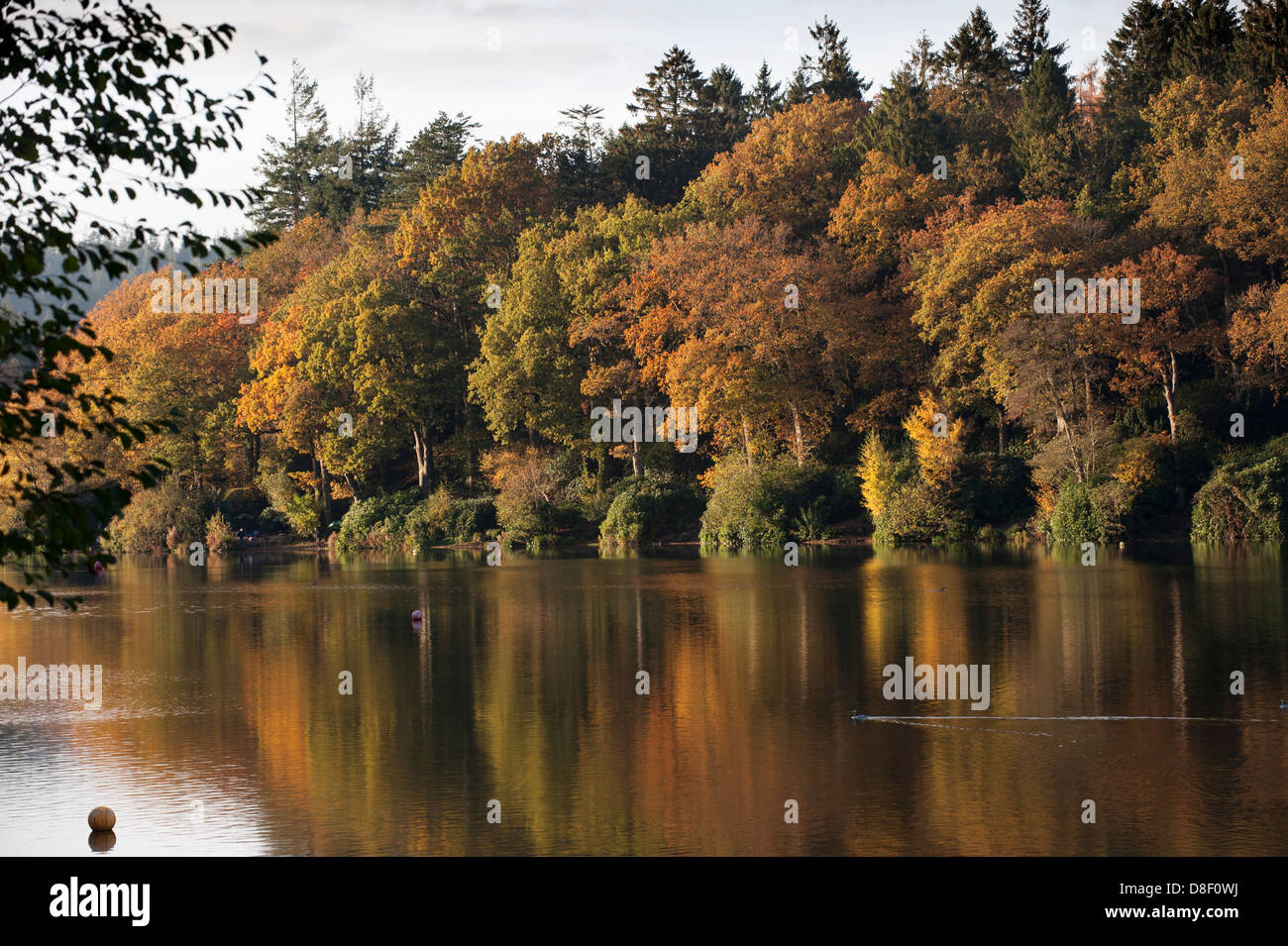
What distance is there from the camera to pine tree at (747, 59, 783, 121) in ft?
320

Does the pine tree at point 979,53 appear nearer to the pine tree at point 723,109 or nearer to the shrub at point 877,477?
the pine tree at point 723,109

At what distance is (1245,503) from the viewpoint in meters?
49.2

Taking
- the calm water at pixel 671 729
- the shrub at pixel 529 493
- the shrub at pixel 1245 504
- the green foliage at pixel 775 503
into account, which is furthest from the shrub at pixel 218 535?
the shrub at pixel 1245 504

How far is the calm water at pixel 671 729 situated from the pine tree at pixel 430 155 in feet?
191

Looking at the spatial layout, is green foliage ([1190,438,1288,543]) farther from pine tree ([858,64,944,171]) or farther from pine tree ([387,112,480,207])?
pine tree ([387,112,480,207])

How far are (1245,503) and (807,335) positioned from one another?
756 inches

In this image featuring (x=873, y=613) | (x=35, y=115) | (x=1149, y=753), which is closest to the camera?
(x=35, y=115)

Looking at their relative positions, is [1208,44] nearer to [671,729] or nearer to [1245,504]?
[1245,504]

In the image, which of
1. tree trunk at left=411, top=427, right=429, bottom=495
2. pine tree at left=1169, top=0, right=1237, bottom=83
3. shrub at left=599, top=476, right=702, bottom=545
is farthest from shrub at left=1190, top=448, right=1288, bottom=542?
tree trunk at left=411, top=427, right=429, bottom=495

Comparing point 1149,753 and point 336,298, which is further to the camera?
point 336,298
